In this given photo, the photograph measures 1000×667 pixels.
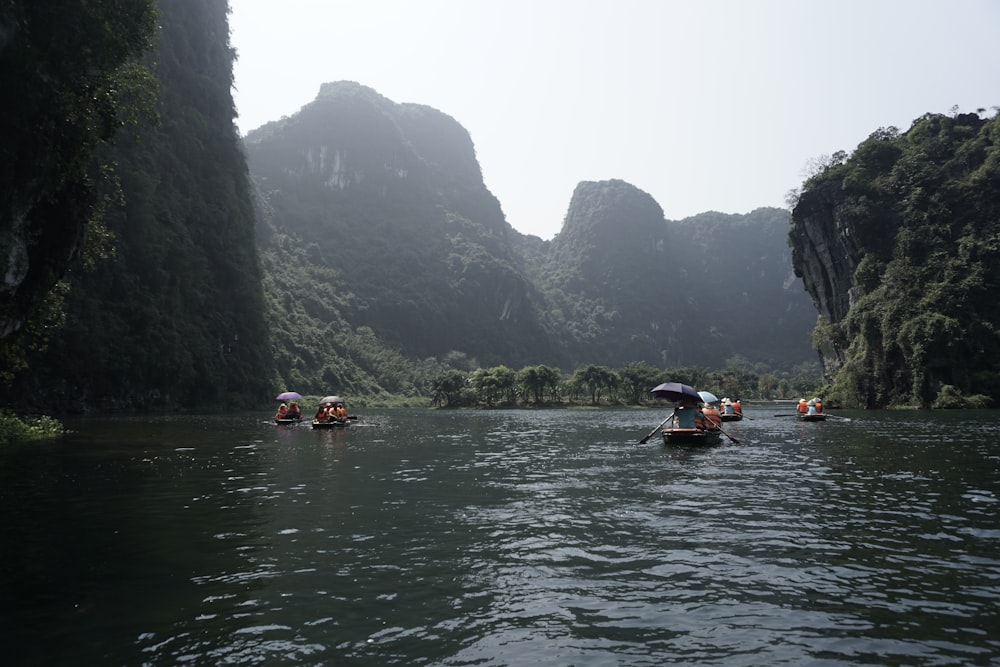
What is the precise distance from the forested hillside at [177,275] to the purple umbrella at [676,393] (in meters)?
37.9

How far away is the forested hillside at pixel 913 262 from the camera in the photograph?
7525 centimetres

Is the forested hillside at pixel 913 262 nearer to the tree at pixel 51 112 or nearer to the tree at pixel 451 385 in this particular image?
the tree at pixel 451 385

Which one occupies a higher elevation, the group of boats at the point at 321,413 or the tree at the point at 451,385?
the tree at the point at 451,385

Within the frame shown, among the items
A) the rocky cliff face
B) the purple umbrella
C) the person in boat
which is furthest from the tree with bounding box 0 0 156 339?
the rocky cliff face

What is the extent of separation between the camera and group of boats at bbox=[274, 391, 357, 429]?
4169 centimetres

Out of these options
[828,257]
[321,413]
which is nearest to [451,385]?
[828,257]

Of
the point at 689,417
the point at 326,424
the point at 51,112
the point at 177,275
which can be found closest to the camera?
the point at 51,112

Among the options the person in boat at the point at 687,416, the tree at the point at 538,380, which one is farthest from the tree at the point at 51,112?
the tree at the point at 538,380

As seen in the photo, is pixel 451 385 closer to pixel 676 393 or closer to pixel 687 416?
pixel 687 416

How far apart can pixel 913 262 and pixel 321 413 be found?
81453mm

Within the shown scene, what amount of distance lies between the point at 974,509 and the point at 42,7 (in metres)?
27.0

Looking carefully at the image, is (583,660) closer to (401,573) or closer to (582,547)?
(401,573)

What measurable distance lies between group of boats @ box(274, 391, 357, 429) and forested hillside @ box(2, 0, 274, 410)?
15428mm

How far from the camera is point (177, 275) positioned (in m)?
80.2
